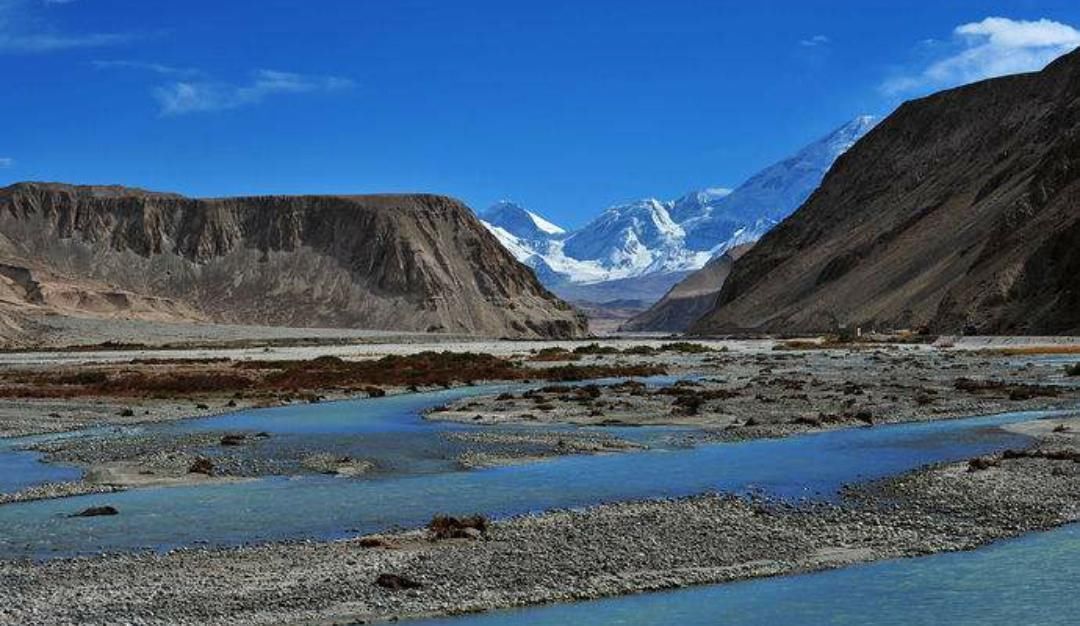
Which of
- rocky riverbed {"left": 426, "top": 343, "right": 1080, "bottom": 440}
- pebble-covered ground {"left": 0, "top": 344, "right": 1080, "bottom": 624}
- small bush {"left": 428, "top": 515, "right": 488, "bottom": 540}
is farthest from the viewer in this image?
rocky riverbed {"left": 426, "top": 343, "right": 1080, "bottom": 440}

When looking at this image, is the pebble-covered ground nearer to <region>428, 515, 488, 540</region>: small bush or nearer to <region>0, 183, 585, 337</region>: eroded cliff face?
<region>428, 515, 488, 540</region>: small bush

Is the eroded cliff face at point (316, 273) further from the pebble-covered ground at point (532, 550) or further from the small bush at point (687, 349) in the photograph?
the pebble-covered ground at point (532, 550)

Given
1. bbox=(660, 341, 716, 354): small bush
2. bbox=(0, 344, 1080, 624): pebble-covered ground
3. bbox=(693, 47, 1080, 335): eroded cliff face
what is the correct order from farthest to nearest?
1. bbox=(660, 341, 716, 354): small bush
2. bbox=(693, 47, 1080, 335): eroded cliff face
3. bbox=(0, 344, 1080, 624): pebble-covered ground

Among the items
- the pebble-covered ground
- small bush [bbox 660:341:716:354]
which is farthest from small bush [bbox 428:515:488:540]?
small bush [bbox 660:341:716:354]

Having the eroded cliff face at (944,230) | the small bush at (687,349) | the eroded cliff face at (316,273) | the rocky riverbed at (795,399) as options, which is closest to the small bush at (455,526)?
the rocky riverbed at (795,399)

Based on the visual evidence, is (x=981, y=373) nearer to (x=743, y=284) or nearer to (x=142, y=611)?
(x=142, y=611)

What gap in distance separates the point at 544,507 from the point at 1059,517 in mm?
8890

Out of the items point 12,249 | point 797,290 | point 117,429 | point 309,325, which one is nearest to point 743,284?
point 797,290

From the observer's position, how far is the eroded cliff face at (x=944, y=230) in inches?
3706

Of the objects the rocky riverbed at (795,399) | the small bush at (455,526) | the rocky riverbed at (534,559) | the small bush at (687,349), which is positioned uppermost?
the small bush at (687,349)

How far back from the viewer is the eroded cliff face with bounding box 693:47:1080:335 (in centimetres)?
9412

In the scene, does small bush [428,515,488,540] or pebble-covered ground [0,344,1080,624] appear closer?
pebble-covered ground [0,344,1080,624]

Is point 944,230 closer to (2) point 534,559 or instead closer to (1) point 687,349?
(1) point 687,349

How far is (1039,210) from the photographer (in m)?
104
